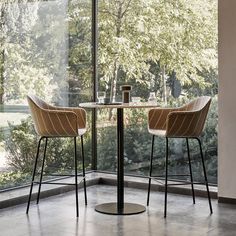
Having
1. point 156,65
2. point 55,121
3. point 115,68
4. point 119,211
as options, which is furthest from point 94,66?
point 119,211

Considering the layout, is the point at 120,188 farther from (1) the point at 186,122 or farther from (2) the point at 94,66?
(2) the point at 94,66

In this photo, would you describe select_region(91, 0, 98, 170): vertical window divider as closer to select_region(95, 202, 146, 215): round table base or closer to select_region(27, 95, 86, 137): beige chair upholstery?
select_region(95, 202, 146, 215): round table base

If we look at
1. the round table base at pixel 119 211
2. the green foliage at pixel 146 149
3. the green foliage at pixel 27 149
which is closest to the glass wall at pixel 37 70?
the green foliage at pixel 27 149

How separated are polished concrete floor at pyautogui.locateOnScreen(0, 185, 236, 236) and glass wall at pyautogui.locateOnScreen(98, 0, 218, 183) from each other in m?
0.75

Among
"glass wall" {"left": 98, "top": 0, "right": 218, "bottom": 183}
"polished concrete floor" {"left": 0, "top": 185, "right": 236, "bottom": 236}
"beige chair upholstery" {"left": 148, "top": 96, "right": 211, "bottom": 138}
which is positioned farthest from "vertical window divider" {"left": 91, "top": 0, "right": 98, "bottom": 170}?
"beige chair upholstery" {"left": 148, "top": 96, "right": 211, "bottom": 138}

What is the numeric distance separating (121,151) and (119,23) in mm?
1866

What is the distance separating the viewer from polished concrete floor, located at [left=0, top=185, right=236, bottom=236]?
3850 millimetres

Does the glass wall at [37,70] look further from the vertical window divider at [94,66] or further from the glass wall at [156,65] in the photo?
the glass wall at [156,65]

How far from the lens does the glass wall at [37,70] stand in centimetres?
494

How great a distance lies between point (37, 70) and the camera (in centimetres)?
529

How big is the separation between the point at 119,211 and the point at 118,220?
26cm

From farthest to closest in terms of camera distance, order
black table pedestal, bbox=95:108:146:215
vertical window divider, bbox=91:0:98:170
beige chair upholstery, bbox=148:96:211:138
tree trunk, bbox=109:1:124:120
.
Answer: vertical window divider, bbox=91:0:98:170
tree trunk, bbox=109:1:124:120
black table pedestal, bbox=95:108:146:215
beige chair upholstery, bbox=148:96:211:138

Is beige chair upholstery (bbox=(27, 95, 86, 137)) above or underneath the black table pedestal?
above

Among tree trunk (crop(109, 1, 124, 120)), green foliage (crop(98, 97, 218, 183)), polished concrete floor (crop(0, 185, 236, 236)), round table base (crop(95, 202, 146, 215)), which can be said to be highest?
tree trunk (crop(109, 1, 124, 120))
